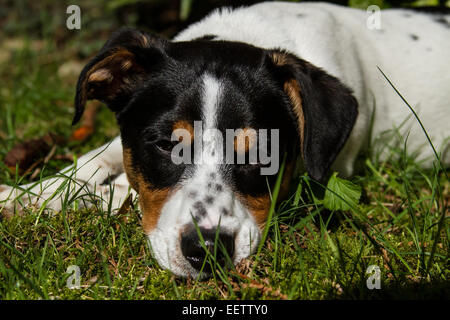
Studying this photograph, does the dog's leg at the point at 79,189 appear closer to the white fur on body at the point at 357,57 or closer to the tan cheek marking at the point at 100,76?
the white fur on body at the point at 357,57

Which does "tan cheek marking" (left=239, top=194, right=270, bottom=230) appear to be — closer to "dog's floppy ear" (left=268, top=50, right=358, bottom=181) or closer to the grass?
the grass

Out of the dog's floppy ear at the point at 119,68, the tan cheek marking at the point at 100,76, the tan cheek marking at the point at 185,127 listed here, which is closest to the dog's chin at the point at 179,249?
the tan cheek marking at the point at 185,127

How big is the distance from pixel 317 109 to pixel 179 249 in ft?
4.02

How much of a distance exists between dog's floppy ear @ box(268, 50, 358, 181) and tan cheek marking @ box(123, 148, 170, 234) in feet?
3.01

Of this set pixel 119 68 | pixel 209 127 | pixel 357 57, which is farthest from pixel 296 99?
pixel 357 57

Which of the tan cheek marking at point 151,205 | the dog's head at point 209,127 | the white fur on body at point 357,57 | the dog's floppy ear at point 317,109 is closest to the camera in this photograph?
the dog's head at point 209,127

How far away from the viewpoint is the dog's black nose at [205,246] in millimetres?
2695

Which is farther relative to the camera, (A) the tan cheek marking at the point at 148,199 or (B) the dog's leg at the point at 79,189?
(B) the dog's leg at the point at 79,189

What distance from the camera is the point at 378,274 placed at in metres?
2.86

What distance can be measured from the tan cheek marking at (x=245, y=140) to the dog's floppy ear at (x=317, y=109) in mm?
349

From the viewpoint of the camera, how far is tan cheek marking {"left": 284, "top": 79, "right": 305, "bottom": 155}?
3.39m

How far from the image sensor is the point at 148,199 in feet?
10.5
